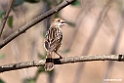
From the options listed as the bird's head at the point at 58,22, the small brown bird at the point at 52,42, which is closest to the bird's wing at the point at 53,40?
the small brown bird at the point at 52,42

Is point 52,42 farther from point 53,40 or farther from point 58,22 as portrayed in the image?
point 58,22

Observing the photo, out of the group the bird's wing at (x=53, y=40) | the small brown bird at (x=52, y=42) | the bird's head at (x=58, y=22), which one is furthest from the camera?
the bird's head at (x=58, y=22)

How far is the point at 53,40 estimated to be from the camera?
14.8 feet

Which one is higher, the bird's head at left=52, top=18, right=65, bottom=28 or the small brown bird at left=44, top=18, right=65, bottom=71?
the bird's head at left=52, top=18, right=65, bottom=28

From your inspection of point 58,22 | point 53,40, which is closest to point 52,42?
point 53,40

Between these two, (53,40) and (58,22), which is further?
(58,22)

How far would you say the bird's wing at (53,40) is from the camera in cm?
432

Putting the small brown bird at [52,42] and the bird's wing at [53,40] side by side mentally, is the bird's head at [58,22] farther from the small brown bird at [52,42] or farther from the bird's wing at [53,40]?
the bird's wing at [53,40]

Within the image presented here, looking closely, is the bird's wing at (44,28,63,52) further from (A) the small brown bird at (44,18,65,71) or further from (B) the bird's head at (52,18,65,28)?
(B) the bird's head at (52,18,65,28)

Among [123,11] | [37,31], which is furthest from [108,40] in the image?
[123,11]

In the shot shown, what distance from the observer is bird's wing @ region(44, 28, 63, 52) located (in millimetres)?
4324

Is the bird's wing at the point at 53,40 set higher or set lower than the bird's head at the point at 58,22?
lower

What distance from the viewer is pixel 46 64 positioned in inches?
150

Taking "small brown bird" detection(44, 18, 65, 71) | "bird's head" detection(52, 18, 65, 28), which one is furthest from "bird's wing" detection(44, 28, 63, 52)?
"bird's head" detection(52, 18, 65, 28)
